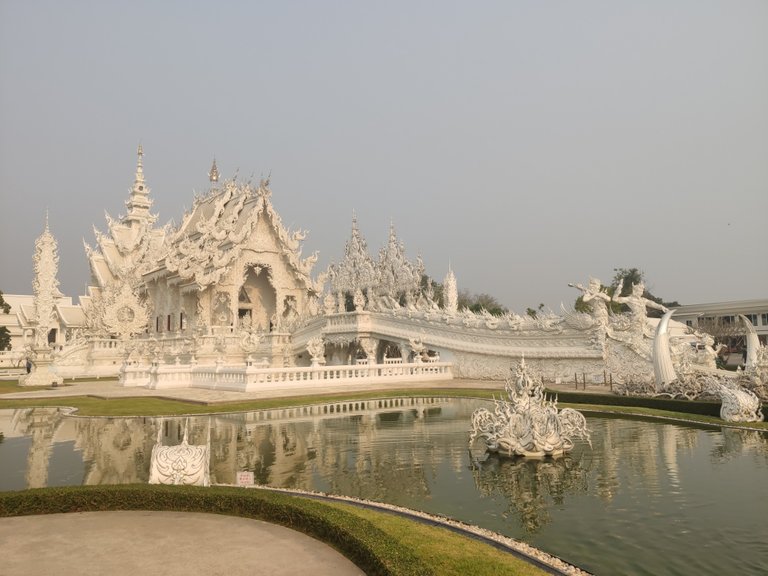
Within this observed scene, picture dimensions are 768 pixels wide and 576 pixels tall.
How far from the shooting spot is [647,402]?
14461mm

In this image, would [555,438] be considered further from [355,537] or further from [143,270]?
[143,270]

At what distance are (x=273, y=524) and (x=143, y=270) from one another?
38.2 m

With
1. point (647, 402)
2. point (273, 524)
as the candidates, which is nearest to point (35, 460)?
point (273, 524)

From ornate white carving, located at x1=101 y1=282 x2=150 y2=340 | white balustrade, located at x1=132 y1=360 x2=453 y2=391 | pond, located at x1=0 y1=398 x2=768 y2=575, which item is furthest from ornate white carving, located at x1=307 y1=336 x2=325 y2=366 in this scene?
ornate white carving, located at x1=101 y1=282 x2=150 y2=340

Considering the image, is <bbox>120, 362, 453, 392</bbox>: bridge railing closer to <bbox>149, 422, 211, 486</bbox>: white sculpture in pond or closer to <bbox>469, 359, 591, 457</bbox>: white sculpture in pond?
<bbox>469, 359, 591, 457</bbox>: white sculpture in pond

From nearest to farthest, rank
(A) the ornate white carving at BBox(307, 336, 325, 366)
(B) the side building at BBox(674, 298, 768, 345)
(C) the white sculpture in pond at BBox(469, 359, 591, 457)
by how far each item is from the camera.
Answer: (C) the white sculpture in pond at BBox(469, 359, 591, 457), (A) the ornate white carving at BBox(307, 336, 325, 366), (B) the side building at BBox(674, 298, 768, 345)

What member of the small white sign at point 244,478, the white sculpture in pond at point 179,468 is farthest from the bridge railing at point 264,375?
the small white sign at point 244,478

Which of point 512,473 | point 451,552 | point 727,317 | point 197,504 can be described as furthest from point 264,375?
point 727,317

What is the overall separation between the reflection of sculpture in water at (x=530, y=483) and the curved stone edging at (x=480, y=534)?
58cm

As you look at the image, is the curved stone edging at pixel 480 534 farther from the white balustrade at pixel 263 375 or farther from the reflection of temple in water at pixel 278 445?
the white balustrade at pixel 263 375

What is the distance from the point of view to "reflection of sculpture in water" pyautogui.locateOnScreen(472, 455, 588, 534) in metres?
6.43

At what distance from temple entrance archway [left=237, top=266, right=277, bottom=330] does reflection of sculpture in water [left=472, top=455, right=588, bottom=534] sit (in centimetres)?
3110

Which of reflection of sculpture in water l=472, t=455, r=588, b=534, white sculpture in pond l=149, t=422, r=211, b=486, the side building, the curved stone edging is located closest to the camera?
the curved stone edging

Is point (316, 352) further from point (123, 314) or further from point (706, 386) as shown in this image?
point (123, 314)
